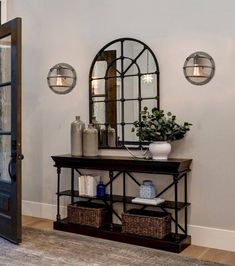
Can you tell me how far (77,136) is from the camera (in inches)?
155

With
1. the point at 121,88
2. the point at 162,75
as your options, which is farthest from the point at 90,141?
the point at 162,75

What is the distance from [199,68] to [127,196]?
151 cm

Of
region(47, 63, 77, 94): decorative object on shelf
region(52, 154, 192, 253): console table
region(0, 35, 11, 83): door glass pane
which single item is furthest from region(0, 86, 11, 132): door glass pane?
region(47, 63, 77, 94): decorative object on shelf

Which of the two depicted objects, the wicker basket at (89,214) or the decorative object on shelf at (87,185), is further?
the decorative object on shelf at (87,185)

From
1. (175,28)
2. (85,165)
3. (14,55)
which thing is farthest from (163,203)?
(14,55)

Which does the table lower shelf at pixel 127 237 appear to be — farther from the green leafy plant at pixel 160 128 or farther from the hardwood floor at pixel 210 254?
the green leafy plant at pixel 160 128

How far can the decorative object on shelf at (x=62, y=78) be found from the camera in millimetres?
4258

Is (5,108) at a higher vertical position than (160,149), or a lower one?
higher

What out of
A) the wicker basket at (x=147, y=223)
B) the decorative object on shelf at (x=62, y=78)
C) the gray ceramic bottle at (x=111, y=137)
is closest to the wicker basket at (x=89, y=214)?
the wicker basket at (x=147, y=223)

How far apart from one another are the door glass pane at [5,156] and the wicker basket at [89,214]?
766 millimetres

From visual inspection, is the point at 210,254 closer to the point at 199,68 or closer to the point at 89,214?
the point at 89,214

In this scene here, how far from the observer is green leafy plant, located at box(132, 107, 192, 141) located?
343 centimetres

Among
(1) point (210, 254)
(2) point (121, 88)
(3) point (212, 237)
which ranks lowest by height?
(1) point (210, 254)

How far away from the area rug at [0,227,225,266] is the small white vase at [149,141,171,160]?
86 centimetres
